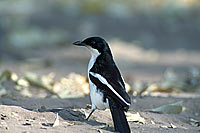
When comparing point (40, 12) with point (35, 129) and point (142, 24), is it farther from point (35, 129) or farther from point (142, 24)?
point (35, 129)

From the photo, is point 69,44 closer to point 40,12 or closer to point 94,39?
point 40,12

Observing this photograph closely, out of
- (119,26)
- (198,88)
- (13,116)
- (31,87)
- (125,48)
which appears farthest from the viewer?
(119,26)

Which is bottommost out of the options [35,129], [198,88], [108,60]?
[35,129]

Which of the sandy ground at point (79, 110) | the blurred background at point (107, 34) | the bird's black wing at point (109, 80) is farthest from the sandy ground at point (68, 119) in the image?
the blurred background at point (107, 34)

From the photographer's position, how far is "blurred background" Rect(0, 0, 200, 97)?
1134cm

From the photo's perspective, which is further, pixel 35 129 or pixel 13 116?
pixel 13 116

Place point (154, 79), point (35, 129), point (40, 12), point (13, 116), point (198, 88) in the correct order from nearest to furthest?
1. point (35, 129)
2. point (13, 116)
3. point (198, 88)
4. point (154, 79)
5. point (40, 12)

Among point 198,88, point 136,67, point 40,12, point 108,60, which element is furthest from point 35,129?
point 40,12

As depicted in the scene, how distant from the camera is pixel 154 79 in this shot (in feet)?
32.8

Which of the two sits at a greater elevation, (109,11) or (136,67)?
(109,11)

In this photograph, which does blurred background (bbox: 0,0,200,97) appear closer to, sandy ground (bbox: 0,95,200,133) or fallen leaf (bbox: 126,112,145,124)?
sandy ground (bbox: 0,95,200,133)

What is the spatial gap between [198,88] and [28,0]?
39.7 feet

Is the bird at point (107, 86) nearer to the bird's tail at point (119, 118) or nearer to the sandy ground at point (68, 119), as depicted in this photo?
the bird's tail at point (119, 118)

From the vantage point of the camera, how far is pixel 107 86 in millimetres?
4641
